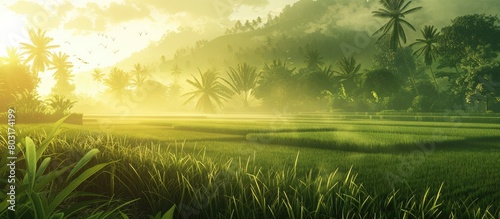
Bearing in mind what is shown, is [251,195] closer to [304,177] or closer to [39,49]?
[304,177]

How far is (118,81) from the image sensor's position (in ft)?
243

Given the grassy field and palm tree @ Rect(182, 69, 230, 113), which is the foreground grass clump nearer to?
the grassy field

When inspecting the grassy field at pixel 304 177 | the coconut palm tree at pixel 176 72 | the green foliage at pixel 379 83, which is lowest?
the grassy field at pixel 304 177

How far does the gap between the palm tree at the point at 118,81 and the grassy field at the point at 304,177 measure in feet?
203

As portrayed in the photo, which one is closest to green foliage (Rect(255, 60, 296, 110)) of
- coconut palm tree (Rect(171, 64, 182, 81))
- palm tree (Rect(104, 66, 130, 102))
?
palm tree (Rect(104, 66, 130, 102))

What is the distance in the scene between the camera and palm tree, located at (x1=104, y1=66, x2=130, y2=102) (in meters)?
73.2

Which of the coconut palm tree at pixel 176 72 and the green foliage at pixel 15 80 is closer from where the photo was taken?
the green foliage at pixel 15 80

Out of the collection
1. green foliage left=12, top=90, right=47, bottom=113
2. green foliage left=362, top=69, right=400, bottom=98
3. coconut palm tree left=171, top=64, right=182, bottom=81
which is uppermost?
coconut palm tree left=171, top=64, right=182, bottom=81

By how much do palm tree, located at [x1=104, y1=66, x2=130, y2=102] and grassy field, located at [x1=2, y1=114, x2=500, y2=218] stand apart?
61983 millimetres

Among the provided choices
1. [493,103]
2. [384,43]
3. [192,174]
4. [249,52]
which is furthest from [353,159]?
[249,52]

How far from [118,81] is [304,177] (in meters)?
71.8

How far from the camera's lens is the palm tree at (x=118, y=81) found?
73188mm

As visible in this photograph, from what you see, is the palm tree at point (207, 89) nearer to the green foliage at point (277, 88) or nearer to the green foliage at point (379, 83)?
the green foliage at point (277, 88)

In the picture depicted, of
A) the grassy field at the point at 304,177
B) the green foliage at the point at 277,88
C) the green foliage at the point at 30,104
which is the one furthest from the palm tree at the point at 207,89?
the grassy field at the point at 304,177
